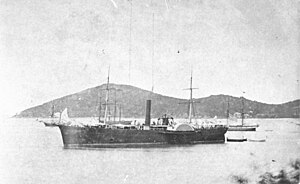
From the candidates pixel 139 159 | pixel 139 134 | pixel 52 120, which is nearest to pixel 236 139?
pixel 139 134

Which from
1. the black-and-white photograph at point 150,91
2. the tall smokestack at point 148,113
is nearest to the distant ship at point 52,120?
the black-and-white photograph at point 150,91

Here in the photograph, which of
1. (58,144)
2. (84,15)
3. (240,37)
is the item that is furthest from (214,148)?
(84,15)

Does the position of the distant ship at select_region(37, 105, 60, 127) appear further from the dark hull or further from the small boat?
the small boat

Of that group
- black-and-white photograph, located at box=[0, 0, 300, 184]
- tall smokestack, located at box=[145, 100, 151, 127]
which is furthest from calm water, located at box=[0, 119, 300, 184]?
tall smokestack, located at box=[145, 100, 151, 127]

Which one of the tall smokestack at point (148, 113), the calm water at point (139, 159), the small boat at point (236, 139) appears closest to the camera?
the calm water at point (139, 159)

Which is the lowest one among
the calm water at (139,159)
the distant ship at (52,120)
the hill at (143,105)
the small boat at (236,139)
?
the calm water at (139,159)

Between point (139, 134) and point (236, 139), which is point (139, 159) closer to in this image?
point (139, 134)

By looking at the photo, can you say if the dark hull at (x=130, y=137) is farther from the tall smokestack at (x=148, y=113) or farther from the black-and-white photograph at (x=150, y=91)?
the tall smokestack at (x=148, y=113)

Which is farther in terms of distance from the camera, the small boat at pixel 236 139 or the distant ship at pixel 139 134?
the small boat at pixel 236 139
